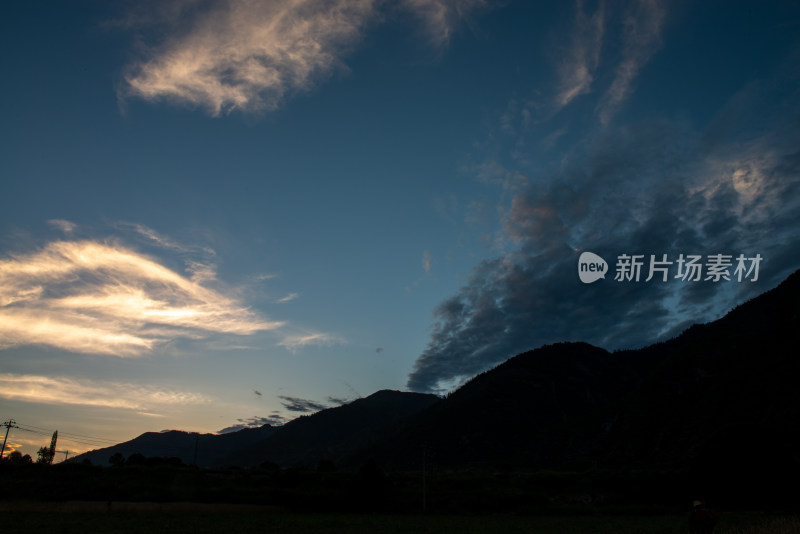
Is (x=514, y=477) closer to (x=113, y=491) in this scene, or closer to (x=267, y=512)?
(x=267, y=512)

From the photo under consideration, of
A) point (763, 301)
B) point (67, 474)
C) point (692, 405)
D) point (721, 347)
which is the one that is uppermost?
point (763, 301)

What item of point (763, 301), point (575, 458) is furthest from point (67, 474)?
point (763, 301)

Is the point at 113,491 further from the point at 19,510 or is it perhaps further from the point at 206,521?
the point at 206,521

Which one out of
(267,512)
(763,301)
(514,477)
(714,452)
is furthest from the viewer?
(763,301)

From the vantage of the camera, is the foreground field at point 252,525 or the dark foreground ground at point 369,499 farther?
the dark foreground ground at point 369,499

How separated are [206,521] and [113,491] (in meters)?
35.8

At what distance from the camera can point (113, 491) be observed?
71750 mm

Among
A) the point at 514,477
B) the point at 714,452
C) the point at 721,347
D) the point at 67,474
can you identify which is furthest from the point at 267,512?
the point at 721,347

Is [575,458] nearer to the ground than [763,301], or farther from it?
nearer to the ground

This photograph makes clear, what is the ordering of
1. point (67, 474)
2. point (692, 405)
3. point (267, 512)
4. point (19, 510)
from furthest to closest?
point (692, 405), point (67, 474), point (267, 512), point (19, 510)

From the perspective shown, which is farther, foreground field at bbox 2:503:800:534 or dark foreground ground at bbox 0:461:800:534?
dark foreground ground at bbox 0:461:800:534

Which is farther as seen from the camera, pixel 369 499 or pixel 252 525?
pixel 369 499

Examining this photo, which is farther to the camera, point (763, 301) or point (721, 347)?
point (763, 301)

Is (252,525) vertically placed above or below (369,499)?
above
